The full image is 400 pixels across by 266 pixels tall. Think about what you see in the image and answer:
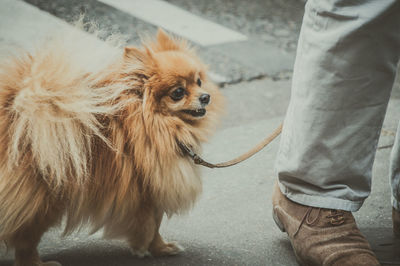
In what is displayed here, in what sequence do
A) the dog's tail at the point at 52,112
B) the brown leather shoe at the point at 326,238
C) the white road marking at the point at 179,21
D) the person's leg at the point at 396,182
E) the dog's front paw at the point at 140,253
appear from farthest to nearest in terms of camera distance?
the white road marking at the point at 179,21 < the person's leg at the point at 396,182 < the dog's front paw at the point at 140,253 < the brown leather shoe at the point at 326,238 < the dog's tail at the point at 52,112

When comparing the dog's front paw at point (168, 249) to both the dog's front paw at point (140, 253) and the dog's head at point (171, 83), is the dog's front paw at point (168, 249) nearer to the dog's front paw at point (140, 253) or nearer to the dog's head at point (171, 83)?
the dog's front paw at point (140, 253)

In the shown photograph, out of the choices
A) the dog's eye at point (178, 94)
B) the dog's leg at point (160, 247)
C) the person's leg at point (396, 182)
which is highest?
the dog's eye at point (178, 94)

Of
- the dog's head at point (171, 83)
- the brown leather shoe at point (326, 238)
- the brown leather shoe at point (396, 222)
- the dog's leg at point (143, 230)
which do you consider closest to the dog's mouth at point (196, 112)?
the dog's head at point (171, 83)

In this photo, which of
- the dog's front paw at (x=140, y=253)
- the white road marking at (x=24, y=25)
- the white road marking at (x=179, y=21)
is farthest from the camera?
the white road marking at (x=179, y=21)

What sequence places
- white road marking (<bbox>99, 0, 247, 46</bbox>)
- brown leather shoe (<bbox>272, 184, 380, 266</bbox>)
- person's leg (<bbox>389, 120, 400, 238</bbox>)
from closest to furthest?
brown leather shoe (<bbox>272, 184, 380, 266</bbox>)
person's leg (<bbox>389, 120, 400, 238</bbox>)
white road marking (<bbox>99, 0, 247, 46</bbox>)

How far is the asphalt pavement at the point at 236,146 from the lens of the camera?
193 cm

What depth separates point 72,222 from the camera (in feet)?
5.68

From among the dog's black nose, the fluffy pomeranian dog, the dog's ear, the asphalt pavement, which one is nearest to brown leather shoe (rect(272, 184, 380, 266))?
the asphalt pavement

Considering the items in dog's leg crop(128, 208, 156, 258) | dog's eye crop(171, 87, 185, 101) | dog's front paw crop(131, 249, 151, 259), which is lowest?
dog's front paw crop(131, 249, 151, 259)

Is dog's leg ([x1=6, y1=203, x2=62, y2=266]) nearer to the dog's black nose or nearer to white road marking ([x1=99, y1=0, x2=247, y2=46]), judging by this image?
the dog's black nose

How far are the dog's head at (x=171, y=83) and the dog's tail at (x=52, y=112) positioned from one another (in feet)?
0.44

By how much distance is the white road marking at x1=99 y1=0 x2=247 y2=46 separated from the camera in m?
4.41

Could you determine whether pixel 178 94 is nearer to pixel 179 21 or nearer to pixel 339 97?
pixel 339 97

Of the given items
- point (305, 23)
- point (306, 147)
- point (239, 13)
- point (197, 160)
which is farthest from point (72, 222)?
point (239, 13)
